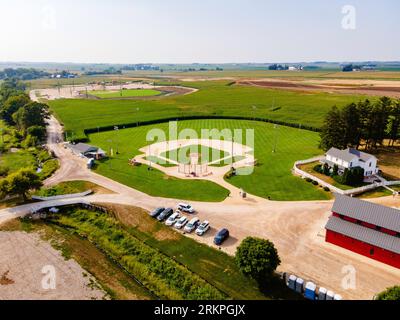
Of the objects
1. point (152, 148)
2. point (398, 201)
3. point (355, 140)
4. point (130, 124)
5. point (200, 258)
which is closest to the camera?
point (200, 258)

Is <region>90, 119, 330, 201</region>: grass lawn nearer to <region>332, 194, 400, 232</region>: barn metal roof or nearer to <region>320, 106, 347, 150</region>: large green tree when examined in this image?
<region>320, 106, 347, 150</region>: large green tree

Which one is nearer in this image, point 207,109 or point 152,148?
point 152,148

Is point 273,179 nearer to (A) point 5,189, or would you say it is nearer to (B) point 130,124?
(A) point 5,189

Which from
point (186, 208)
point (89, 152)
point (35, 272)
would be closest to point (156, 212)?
point (186, 208)

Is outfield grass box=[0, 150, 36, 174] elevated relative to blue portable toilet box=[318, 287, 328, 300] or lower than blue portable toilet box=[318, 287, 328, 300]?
elevated

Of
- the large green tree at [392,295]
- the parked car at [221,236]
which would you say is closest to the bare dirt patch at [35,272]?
the parked car at [221,236]

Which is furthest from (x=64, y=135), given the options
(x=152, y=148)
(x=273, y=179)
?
(x=273, y=179)

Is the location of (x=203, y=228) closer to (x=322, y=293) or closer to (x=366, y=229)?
(x=322, y=293)

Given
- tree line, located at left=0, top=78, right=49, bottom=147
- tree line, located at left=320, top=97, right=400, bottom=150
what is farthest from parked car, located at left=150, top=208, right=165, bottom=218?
tree line, located at left=0, top=78, right=49, bottom=147

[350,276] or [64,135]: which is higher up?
[64,135]
